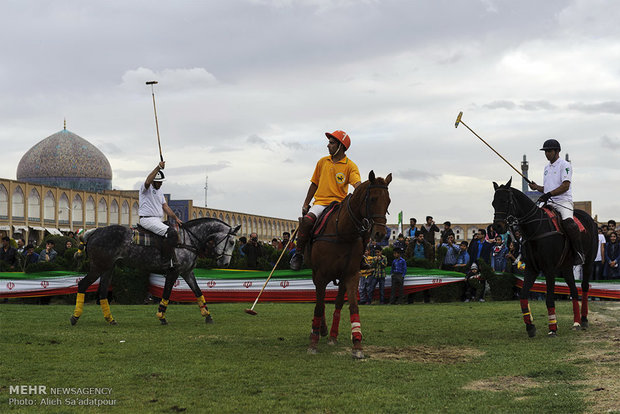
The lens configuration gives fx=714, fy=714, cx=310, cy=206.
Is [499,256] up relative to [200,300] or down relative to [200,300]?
up

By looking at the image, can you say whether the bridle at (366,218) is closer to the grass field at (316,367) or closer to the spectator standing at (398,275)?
the grass field at (316,367)

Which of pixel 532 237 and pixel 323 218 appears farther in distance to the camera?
pixel 532 237

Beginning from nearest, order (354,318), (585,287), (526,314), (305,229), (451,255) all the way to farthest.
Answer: (354,318) → (305,229) → (526,314) → (585,287) → (451,255)

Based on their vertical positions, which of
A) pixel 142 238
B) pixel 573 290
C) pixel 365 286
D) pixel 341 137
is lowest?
pixel 365 286

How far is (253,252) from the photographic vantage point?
869 inches

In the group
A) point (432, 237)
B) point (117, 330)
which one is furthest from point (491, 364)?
point (432, 237)

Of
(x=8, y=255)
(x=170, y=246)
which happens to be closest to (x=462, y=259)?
(x=170, y=246)

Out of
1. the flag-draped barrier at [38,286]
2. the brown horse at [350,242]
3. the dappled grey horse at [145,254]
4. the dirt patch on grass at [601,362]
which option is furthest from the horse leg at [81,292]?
the dirt patch on grass at [601,362]

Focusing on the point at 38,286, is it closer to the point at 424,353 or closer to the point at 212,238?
the point at 212,238

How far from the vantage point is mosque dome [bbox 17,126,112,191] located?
10319cm

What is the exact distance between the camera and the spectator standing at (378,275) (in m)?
19.8

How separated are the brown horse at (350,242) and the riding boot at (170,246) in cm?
457

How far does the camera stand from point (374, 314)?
15.1m

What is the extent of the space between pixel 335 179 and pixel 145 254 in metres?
5.27
